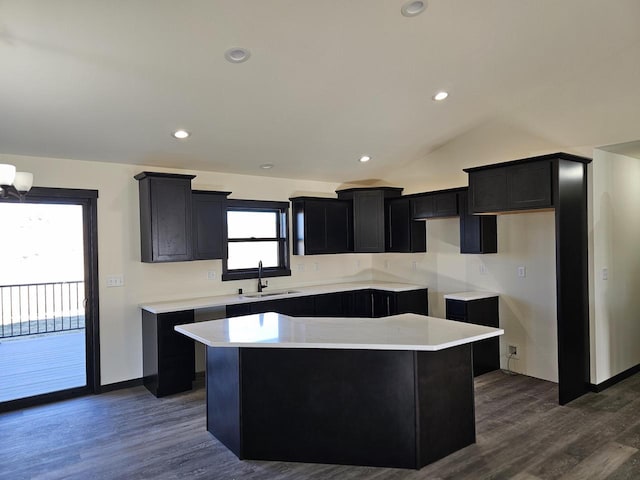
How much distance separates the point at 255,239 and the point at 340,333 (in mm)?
2885

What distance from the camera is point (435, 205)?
17.5ft

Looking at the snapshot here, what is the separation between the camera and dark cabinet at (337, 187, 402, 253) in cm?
593

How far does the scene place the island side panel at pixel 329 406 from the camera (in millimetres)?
2799

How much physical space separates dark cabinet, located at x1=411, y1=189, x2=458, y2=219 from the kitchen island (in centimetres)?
236

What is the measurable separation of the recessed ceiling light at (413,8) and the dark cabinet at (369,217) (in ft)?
10.7

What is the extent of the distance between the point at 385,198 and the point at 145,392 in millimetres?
3806

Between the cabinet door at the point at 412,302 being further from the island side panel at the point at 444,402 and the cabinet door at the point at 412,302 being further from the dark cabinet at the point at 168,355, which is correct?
the dark cabinet at the point at 168,355

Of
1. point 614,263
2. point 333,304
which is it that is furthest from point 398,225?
point 614,263

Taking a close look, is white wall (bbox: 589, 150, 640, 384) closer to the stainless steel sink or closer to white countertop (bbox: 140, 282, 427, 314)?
white countertop (bbox: 140, 282, 427, 314)

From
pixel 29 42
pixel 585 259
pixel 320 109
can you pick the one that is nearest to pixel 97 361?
pixel 29 42

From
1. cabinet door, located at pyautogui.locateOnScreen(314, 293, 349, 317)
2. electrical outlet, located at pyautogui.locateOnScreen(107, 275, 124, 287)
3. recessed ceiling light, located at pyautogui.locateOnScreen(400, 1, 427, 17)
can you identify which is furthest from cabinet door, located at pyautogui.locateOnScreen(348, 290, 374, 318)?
recessed ceiling light, located at pyautogui.locateOnScreen(400, 1, 427, 17)

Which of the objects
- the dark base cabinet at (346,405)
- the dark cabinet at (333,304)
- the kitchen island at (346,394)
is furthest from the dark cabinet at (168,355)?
the dark cabinet at (333,304)

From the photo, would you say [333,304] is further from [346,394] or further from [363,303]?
[346,394]

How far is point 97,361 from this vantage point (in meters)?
4.36
